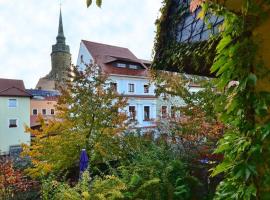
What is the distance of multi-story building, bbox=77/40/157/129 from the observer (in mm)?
25812

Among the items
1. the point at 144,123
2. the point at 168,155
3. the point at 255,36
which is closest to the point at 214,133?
the point at 168,155

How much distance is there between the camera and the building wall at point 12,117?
26.4 meters

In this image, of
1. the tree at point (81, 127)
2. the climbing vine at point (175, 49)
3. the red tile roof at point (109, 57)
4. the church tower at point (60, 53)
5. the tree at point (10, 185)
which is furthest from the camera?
the church tower at point (60, 53)

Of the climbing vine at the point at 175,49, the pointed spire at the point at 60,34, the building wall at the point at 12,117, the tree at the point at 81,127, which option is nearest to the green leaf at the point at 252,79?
the climbing vine at the point at 175,49

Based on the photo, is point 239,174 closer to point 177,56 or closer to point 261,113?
point 261,113

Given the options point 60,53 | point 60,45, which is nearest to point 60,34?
point 60,45

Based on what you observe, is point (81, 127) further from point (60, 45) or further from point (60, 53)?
point (60, 45)

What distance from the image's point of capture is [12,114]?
26.9m

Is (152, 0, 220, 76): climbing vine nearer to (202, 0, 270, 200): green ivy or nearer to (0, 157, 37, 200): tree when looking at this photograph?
(202, 0, 270, 200): green ivy

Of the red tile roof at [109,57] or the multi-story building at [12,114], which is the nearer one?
the red tile roof at [109,57]

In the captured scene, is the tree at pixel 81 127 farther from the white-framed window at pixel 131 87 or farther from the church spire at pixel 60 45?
the church spire at pixel 60 45

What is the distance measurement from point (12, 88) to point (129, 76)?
10.7 meters

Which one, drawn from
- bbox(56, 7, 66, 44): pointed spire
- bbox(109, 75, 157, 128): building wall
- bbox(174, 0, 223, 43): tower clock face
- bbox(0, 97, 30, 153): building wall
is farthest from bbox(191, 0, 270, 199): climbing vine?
bbox(56, 7, 66, 44): pointed spire

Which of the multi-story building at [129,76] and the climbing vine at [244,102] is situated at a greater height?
the multi-story building at [129,76]
